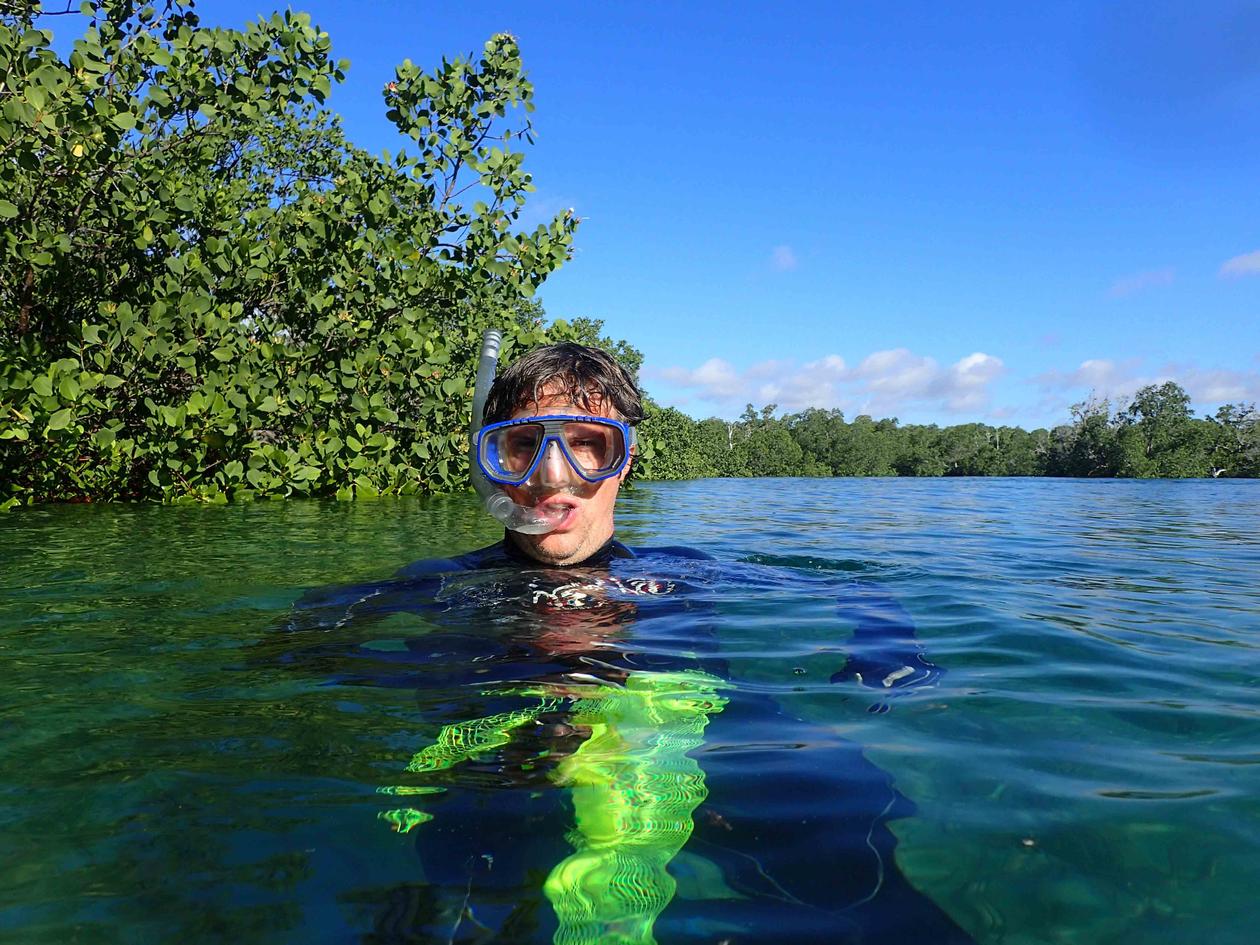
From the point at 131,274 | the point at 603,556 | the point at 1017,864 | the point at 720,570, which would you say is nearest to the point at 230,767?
the point at 1017,864

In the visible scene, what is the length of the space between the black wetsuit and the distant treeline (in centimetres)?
2970

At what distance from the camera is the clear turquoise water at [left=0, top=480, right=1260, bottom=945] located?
1.13 metres

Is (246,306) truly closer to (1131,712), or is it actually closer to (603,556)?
(603,556)

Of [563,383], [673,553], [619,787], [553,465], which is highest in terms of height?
[563,383]

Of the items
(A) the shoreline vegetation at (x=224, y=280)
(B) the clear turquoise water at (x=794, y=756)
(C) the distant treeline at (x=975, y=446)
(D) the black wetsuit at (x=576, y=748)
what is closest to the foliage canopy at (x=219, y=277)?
(A) the shoreline vegetation at (x=224, y=280)

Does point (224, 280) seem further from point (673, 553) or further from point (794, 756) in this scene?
point (794, 756)

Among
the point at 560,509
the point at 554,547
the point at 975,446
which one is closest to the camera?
the point at 560,509

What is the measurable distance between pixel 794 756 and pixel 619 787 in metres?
0.39

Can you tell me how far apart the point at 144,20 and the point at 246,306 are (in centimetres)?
295

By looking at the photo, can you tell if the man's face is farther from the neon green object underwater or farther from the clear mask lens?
the neon green object underwater

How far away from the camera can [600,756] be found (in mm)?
1611

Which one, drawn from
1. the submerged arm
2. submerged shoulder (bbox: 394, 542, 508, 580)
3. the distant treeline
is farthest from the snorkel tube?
the distant treeline

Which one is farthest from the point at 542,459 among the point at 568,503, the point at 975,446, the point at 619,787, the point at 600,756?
the point at 975,446

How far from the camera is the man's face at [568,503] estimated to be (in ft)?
9.78
